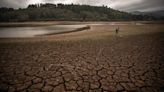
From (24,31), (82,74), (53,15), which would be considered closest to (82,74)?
(82,74)

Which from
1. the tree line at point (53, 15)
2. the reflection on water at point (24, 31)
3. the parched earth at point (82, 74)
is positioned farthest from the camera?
the tree line at point (53, 15)

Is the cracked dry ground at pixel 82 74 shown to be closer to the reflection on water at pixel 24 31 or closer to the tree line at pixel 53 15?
the reflection on water at pixel 24 31

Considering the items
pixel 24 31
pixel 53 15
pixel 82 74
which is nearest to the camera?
pixel 82 74

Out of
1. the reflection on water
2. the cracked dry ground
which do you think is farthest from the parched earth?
the reflection on water

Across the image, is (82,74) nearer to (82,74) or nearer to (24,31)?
(82,74)

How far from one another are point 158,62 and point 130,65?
127 cm

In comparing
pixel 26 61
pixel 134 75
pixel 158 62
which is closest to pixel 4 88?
pixel 26 61

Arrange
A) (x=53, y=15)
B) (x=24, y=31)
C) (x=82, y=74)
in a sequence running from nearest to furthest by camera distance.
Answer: (x=82, y=74) < (x=24, y=31) < (x=53, y=15)

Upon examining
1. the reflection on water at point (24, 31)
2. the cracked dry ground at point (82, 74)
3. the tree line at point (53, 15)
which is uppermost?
the tree line at point (53, 15)

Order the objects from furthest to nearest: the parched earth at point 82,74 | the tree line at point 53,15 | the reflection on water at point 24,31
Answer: the tree line at point 53,15 < the reflection on water at point 24,31 < the parched earth at point 82,74

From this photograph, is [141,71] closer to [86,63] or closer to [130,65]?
[130,65]

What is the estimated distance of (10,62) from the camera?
505 cm

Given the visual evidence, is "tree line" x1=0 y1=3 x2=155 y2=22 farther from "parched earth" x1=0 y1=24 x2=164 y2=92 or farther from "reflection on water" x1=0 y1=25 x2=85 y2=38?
"parched earth" x1=0 y1=24 x2=164 y2=92

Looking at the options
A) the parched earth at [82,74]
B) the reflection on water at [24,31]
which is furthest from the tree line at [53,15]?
the parched earth at [82,74]
